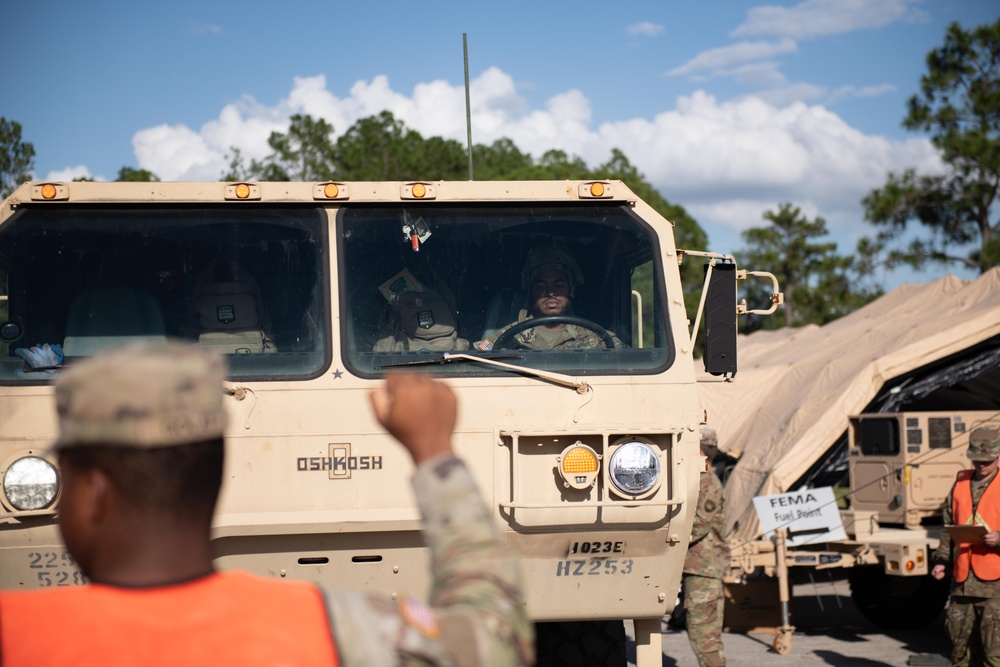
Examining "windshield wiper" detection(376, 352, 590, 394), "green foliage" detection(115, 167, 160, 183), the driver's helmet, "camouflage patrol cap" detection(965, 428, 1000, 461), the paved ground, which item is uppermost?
"green foliage" detection(115, 167, 160, 183)

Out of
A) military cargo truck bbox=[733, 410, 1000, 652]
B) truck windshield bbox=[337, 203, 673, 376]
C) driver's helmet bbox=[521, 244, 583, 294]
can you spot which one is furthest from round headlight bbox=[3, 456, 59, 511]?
military cargo truck bbox=[733, 410, 1000, 652]

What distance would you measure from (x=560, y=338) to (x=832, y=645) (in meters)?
6.49

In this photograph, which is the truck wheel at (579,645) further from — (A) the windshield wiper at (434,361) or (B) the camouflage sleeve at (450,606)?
(B) the camouflage sleeve at (450,606)

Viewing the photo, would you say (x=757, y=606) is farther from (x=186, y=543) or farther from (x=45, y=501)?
(x=186, y=543)

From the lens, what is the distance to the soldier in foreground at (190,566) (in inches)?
65.3

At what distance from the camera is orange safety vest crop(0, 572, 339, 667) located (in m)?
1.63

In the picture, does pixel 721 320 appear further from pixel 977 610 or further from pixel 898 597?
pixel 898 597

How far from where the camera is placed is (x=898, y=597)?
11438 millimetres

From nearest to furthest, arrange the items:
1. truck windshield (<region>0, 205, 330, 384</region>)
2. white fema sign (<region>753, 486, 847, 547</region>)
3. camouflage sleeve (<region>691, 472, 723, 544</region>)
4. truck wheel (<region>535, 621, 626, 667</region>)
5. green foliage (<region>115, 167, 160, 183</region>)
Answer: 1. truck windshield (<region>0, 205, 330, 384</region>)
2. truck wheel (<region>535, 621, 626, 667</region>)
3. camouflage sleeve (<region>691, 472, 723, 544</region>)
4. white fema sign (<region>753, 486, 847, 547</region>)
5. green foliage (<region>115, 167, 160, 183</region>)

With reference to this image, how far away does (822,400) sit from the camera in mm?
14016

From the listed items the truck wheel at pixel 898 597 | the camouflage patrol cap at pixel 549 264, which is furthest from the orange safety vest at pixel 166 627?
the truck wheel at pixel 898 597

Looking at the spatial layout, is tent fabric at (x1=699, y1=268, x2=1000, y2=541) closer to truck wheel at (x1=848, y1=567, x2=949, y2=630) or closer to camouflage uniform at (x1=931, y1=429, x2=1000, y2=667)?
truck wheel at (x1=848, y1=567, x2=949, y2=630)

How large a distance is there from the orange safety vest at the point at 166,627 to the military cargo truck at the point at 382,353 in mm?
3112

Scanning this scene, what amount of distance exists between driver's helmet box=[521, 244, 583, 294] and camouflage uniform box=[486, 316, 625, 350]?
0.65 feet
